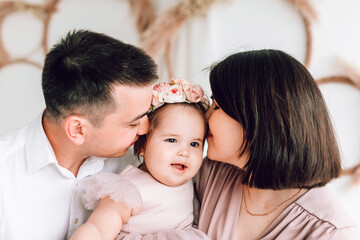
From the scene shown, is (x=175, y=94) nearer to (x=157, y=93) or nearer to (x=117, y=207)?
(x=157, y=93)

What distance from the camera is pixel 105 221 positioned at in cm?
118

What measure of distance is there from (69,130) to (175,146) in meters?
0.39

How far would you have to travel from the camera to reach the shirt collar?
4.27 ft

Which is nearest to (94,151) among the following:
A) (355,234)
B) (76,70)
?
(76,70)

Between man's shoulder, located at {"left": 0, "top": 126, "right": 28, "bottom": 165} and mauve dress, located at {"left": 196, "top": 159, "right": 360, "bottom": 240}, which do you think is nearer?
mauve dress, located at {"left": 196, "top": 159, "right": 360, "bottom": 240}

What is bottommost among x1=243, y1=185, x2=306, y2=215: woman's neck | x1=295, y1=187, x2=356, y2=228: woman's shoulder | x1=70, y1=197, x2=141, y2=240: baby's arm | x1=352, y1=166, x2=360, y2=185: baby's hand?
x1=352, y1=166, x2=360, y2=185: baby's hand

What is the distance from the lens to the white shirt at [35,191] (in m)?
1.30

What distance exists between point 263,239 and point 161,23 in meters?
1.51

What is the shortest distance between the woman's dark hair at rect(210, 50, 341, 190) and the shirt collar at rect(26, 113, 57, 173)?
660 millimetres

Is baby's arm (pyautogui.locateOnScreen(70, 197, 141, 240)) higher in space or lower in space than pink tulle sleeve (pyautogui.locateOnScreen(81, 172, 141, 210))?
lower

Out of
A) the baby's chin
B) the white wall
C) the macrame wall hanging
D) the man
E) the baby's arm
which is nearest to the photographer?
the baby's arm

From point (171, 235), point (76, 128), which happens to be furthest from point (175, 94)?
point (171, 235)

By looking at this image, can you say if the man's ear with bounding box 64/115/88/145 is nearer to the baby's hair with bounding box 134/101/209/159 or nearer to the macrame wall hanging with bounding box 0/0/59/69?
the baby's hair with bounding box 134/101/209/159

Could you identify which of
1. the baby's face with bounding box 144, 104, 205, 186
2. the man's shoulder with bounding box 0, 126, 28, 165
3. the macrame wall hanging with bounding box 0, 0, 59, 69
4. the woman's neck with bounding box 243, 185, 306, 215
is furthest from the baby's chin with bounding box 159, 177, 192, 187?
the macrame wall hanging with bounding box 0, 0, 59, 69
